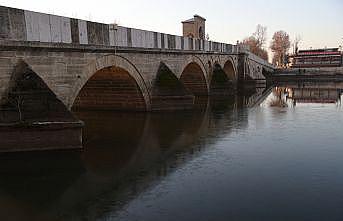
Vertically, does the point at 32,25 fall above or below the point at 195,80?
above

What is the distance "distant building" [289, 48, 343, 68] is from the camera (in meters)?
50.2

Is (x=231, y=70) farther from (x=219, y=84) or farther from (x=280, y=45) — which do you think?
(x=280, y=45)

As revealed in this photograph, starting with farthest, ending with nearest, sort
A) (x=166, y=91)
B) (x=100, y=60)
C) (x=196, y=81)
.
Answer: (x=196, y=81) < (x=166, y=91) < (x=100, y=60)

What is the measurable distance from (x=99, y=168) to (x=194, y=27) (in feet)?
66.1

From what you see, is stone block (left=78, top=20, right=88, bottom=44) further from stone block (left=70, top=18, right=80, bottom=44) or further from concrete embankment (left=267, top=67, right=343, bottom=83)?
concrete embankment (left=267, top=67, right=343, bottom=83)

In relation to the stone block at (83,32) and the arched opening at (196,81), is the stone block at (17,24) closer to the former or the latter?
the stone block at (83,32)

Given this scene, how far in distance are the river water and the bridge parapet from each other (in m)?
2.59

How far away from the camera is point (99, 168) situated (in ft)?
23.2

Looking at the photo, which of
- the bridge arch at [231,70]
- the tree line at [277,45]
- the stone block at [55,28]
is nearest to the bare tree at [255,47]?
the tree line at [277,45]

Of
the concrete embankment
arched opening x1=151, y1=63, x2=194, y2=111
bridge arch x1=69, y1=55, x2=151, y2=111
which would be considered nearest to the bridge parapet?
bridge arch x1=69, y1=55, x2=151, y2=111

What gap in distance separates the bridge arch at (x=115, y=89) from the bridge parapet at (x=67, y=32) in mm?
659

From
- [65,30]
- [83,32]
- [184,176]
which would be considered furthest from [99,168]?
[83,32]

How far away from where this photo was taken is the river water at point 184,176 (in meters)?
5.02

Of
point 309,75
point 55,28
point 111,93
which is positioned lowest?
→ point 111,93
